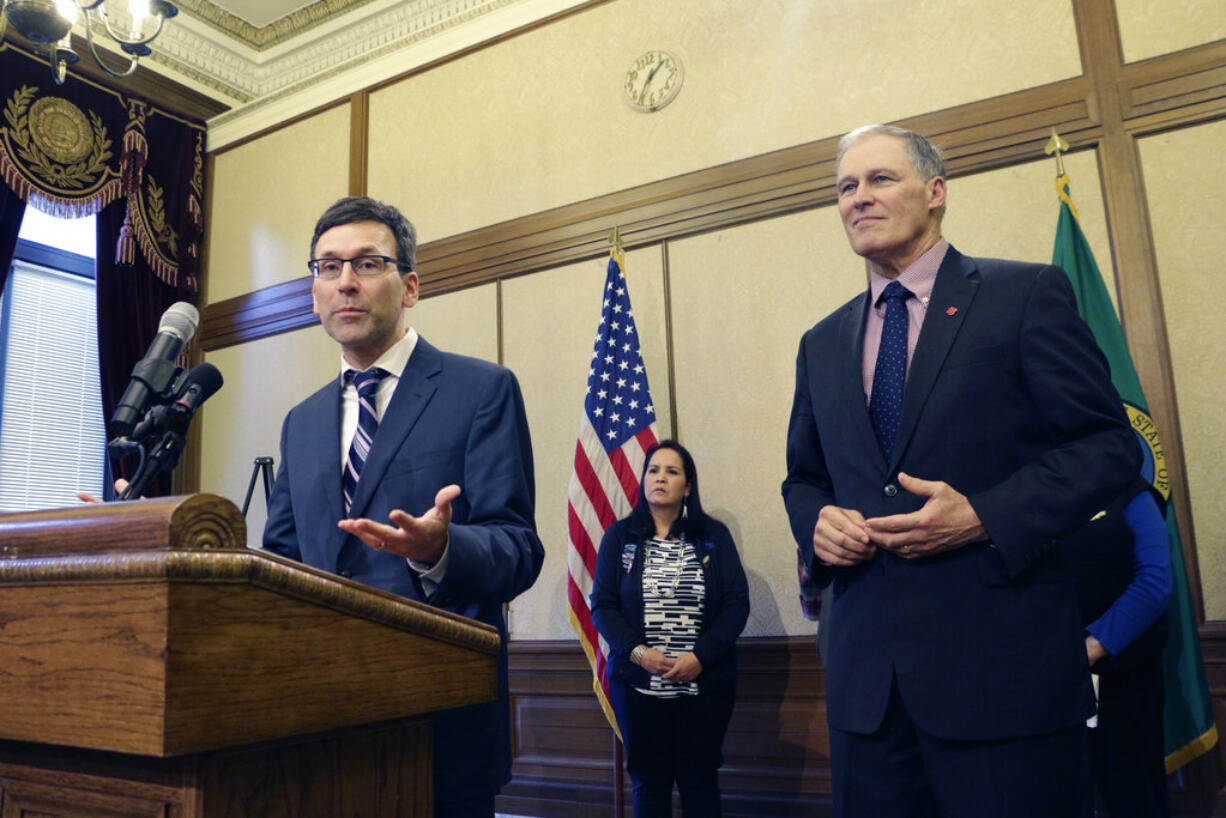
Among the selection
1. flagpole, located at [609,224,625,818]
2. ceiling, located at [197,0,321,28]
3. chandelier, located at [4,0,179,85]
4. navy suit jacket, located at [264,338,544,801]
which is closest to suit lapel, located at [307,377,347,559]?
navy suit jacket, located at [264,338,544,801]

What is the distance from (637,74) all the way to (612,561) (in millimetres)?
2626

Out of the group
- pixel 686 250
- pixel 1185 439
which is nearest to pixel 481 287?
pixel 686 250

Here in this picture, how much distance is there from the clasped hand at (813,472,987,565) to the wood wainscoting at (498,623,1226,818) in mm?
2454

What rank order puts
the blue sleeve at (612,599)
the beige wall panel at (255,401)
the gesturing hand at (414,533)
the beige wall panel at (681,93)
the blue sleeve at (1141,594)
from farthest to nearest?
the beige wall panel at (255,401), the beige wall panel at (681,93), the blue sleeve at (612,599), the blue sleeve at (1141,594), the gesturing hand at (414,533)

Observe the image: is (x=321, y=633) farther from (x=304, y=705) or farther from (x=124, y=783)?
(x=124, y=783)

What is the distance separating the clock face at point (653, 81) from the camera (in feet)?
15.3

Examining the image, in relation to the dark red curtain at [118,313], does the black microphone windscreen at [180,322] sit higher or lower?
lower

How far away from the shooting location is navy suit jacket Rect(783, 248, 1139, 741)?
4.40 feet

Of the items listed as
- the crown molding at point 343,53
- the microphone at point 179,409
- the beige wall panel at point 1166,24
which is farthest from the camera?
the crown molding at point 343,53

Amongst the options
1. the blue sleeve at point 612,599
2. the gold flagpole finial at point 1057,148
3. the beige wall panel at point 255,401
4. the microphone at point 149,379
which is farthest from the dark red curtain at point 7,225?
the gold flagpole finial at point 1057,148

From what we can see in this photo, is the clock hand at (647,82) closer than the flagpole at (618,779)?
Answer: No

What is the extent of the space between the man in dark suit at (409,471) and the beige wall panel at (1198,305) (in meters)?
2.85

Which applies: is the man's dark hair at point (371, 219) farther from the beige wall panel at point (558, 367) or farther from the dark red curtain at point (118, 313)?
the dark red curtain at point (118, 313)

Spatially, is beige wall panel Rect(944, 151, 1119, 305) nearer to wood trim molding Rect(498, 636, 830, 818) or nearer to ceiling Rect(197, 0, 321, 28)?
wood trim molding Rect(498, 636, 830, 818)
